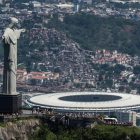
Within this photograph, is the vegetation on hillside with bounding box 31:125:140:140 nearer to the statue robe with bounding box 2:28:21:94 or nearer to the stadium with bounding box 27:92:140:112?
the statue robe with bounding box 2:28:21:94

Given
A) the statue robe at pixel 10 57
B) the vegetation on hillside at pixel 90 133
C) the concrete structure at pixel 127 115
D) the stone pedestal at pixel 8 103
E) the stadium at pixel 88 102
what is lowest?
the concrete structure at pixel 127 115

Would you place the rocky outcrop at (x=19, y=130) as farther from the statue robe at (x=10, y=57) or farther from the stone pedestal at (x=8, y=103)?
the statue robe at (x=10, y=57)

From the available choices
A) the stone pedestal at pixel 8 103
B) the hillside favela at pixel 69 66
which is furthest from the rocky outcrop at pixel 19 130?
the stone pedestal at pixel 8 103

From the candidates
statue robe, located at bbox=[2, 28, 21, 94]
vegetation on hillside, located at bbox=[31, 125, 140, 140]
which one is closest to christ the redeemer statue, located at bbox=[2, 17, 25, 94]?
statue robe, located at bbox=[2, 28, 21, 94]

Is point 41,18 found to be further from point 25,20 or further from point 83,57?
point 83,57

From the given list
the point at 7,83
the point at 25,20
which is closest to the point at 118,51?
the point at 25,20

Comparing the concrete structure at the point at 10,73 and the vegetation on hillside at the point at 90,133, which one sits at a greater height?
the concrete structure at the point at 10,73

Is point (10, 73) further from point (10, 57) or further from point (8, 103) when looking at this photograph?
point (8, 103)
